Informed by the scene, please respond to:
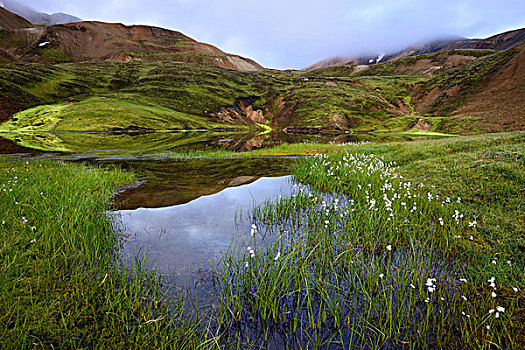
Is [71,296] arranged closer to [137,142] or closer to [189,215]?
[189,215]

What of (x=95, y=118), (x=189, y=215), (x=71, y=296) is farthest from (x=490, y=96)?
(x=95, y=118)

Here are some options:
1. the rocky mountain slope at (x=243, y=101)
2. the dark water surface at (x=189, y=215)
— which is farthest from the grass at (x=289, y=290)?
the rocky mountain slope at (x=243, y=101)

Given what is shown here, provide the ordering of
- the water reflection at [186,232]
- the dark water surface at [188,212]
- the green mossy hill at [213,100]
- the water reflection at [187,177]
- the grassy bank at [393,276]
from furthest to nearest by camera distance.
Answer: the green mossy hill at [213,100] → the water reflection at [187,177] → the dark water surface at [188,212] → the water reflection at [186,232] → the grassy bank at [393,276]

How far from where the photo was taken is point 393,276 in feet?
18.1

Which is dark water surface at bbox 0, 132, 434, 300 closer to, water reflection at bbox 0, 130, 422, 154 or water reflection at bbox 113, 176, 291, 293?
water reflection at bbox 113, 176, 291, 293

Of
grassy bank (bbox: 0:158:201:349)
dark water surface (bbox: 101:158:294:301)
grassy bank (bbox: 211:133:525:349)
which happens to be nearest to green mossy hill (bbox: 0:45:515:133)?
grassy bank (bbox: 211:133:525:349)

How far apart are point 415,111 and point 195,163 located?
11636 cm

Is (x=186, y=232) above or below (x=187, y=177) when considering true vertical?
below

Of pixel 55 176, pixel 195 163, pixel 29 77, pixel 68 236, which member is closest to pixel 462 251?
pixel 68 236

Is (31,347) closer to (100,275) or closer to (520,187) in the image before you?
(100,275)

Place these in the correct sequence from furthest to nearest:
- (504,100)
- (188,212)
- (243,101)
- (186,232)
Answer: (243,101) < (504,100) < (188,212) < (186,232)

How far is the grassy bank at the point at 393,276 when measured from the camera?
4.16 m

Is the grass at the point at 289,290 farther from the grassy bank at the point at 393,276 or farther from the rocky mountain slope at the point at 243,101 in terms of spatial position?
the rocky mountain slope at the point at 243,101

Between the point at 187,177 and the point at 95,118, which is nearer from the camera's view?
the point at 187,177
